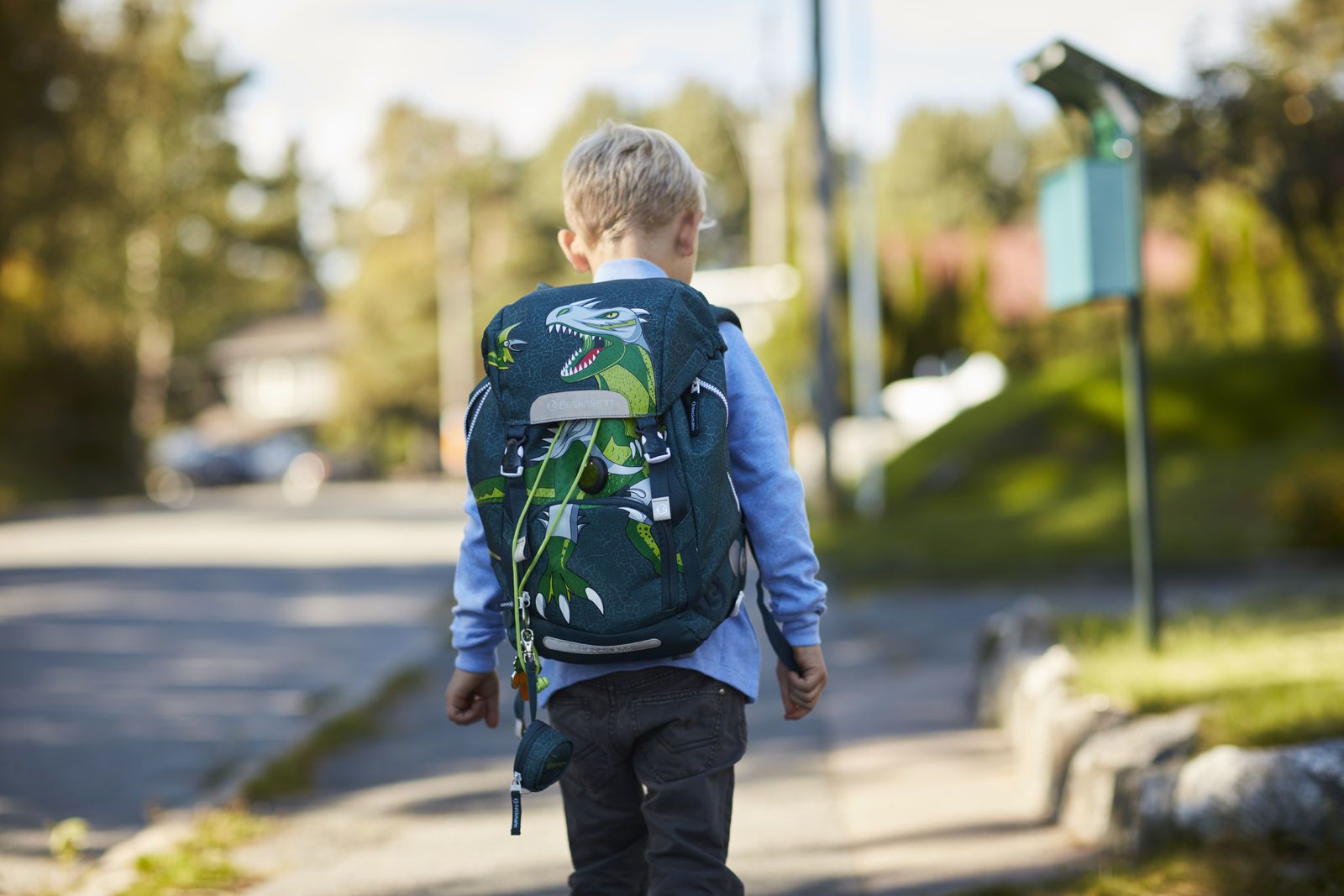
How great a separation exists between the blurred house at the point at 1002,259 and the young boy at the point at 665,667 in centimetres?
2926

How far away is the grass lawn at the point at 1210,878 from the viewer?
131 inches

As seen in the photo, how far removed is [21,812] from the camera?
15.9 feet

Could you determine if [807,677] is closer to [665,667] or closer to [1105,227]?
[665,667]

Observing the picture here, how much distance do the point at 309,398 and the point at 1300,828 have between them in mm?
70506

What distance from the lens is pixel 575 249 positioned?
2.75 metres

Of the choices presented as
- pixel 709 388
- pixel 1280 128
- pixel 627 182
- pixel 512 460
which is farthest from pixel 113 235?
pixel 709 388

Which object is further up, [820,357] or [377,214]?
[377,214]

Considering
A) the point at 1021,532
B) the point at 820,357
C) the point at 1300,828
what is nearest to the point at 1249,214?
the point at 820,357

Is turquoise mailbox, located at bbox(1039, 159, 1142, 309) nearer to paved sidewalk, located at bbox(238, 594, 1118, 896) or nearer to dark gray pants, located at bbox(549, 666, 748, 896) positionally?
paved sidewalk, located at bbox(238, 594, 1118, 896)

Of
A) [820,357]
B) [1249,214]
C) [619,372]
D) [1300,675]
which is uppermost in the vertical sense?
[1249,214]

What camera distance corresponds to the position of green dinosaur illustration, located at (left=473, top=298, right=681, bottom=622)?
7.55 feet

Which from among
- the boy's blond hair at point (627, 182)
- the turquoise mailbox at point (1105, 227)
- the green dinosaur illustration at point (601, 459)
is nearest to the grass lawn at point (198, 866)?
the green dinosaur illustration at point (601, 459)

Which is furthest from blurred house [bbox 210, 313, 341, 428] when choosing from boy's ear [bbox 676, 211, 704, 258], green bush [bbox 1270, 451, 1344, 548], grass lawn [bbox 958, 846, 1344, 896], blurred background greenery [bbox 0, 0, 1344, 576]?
boy's ear [bbox 676, 211, 704, 258]

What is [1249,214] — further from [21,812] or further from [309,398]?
[309,398]
